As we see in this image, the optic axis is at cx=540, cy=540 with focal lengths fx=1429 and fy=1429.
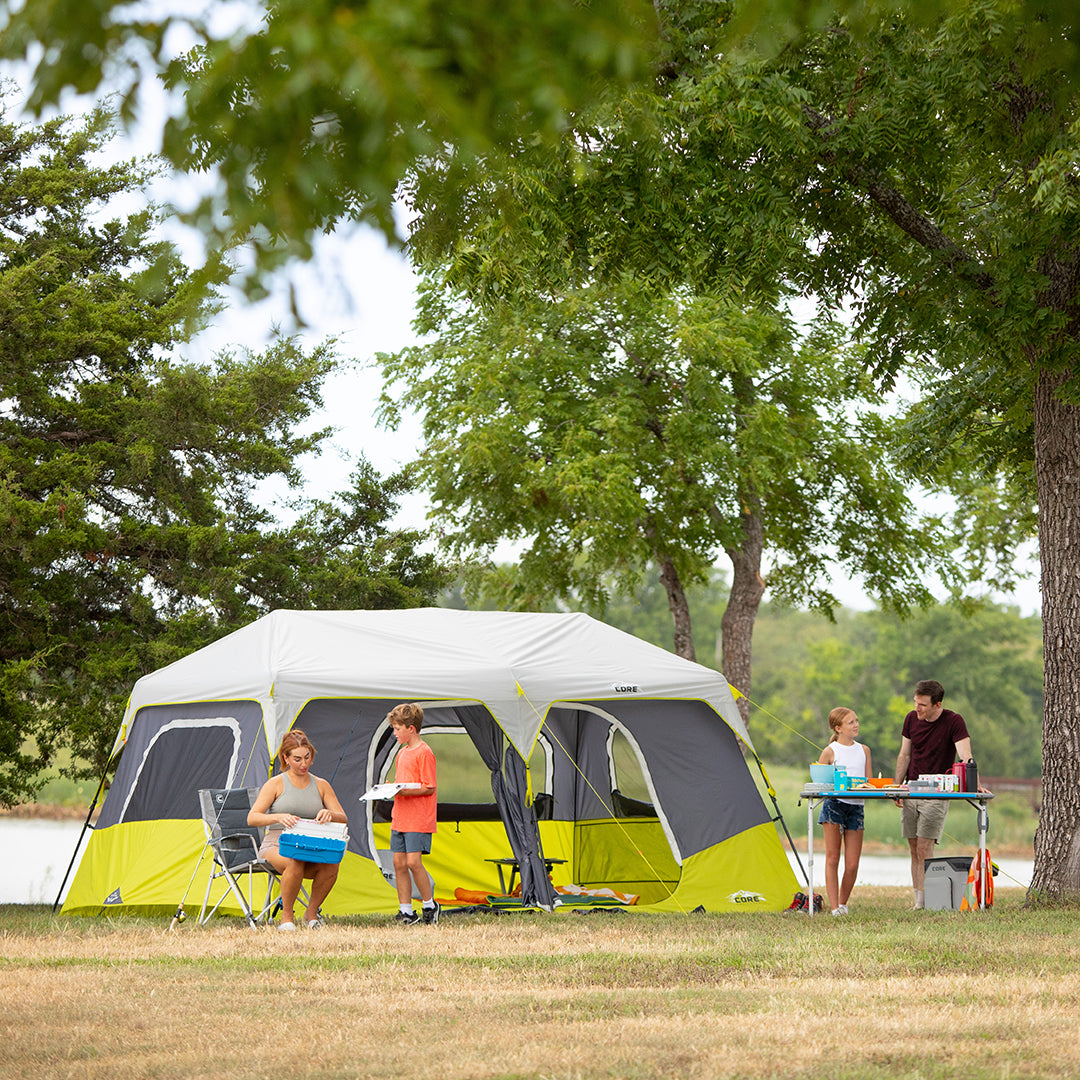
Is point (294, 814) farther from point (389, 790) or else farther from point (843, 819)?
point (843, 819)

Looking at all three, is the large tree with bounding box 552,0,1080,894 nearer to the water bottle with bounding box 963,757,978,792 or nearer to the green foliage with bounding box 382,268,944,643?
the water bottle with bounding box 963,757,978,792

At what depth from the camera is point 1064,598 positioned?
9500mm

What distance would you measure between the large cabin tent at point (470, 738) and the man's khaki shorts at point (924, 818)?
109 cm

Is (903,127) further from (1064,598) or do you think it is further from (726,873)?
(726,873)

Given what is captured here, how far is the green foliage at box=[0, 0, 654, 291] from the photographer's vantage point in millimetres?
2461

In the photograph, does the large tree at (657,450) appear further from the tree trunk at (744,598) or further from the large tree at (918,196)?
the large tree at (918,196)

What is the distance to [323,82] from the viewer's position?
262cm

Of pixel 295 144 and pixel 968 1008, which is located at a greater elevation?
pixel 295 144

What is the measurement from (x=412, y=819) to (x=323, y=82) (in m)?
7.07

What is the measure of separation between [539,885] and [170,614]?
6020 millimetres

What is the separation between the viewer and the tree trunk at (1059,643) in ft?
30.6

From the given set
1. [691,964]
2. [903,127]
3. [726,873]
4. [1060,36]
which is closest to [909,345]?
[903,127]

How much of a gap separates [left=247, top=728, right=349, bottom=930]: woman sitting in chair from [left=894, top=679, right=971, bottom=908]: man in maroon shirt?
3.89 metres

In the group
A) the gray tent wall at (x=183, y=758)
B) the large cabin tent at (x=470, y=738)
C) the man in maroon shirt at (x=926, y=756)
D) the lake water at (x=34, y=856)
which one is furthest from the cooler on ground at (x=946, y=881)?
the lake water at (x=34, y=856)
